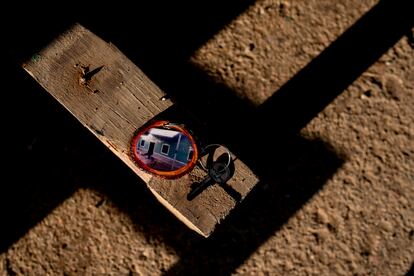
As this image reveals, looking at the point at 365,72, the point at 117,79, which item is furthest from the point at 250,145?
the point at 117,79

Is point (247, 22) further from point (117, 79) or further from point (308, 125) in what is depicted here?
point (117, 79)

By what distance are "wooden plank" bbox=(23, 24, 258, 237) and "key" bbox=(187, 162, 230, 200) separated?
23 millimetres

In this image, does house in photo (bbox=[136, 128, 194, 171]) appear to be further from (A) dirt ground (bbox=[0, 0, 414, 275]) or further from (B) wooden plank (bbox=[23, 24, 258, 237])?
(A) dirt ground (bbox=[0, 0, 414, 275])

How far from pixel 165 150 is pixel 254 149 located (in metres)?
0.92

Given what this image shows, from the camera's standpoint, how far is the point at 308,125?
97.0 inches

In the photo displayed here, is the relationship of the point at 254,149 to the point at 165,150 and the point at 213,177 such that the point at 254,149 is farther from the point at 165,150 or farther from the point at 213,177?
the point at 165,150

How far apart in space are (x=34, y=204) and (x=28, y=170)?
0.59ft

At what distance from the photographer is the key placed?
1.63m

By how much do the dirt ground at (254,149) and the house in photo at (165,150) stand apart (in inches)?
29.7

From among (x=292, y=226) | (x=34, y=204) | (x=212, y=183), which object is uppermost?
(x=292, y=226)

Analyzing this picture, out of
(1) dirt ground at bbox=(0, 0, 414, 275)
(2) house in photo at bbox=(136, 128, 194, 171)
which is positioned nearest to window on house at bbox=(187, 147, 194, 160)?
(2) house in photo at bbox=(136, 128, 194, 171)

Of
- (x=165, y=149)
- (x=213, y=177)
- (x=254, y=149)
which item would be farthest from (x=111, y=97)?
(x=254, y=149)

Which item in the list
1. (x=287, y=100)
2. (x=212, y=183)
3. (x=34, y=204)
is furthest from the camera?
(x=287, y=100)

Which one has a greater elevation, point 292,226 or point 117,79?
point 292,226
